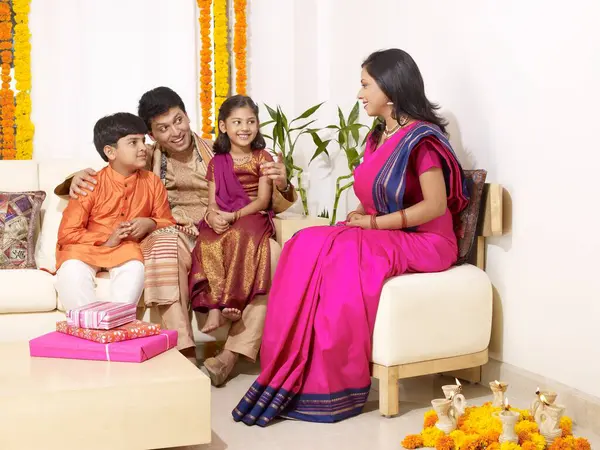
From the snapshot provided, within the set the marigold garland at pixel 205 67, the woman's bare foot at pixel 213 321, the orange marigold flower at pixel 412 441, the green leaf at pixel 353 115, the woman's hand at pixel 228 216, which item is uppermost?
the marigold garland at pixel 205 67

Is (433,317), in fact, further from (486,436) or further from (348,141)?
(348,141)

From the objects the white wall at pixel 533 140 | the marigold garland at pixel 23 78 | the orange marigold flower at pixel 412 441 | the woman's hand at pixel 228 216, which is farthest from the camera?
the marigold garland at pixel 23 78

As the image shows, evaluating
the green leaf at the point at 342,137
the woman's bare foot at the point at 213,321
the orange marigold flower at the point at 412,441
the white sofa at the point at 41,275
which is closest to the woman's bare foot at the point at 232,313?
the woman's bare foot at the point at 213,321

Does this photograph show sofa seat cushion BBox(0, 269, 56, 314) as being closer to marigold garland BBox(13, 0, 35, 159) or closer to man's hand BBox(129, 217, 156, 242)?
man's hand BBox(129, 217, 156, 242)

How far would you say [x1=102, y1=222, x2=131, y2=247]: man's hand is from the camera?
12.2 feet

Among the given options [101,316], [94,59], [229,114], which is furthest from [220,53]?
[101,316]

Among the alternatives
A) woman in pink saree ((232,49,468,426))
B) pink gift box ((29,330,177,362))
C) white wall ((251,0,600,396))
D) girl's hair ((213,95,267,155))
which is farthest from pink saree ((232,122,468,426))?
girl's hair ((213,95,267,155))

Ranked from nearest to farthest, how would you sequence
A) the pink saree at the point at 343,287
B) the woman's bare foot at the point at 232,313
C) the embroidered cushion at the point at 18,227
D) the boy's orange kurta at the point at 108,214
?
the pink saree at the point at 343,287, the woman's bare foot at the point at 232,313, the boy's orange kurta at the point at 108,214, the embroidered cushion at the point at 18,227

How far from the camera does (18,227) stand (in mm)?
3988

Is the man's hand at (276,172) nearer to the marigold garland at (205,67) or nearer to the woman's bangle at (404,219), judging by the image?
the woman's bangle at (404,219)

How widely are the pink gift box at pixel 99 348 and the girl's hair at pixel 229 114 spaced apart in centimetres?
139

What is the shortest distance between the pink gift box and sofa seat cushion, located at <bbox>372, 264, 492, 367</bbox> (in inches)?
32.2

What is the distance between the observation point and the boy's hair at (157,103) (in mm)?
4109

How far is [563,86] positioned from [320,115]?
Answer: 2241mm
